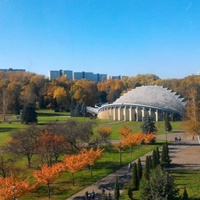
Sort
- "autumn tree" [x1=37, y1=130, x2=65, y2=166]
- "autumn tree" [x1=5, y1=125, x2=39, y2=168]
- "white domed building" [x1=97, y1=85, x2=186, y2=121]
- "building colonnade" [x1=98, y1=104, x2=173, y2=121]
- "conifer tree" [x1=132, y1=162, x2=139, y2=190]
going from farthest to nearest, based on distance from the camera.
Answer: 1. "white domed building" [x1=97, y1=85, x2=186, y2=121]
2. "building colonnade" [x1=98, y1=104, x2=173, y2=121]
3. "autumn tree" [x1=5, y1=125, x2=39, y2=168]
4. "autumn tree" [x1=37, y1=130, x2=65, y2=166]
5. "conifer tree" [x1=132, y1=162, x2=139, y2=190]

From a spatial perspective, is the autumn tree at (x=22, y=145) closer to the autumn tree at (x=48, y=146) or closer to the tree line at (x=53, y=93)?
the autumn tree at (x=48, y=146)

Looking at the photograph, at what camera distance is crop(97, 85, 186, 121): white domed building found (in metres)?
81.6

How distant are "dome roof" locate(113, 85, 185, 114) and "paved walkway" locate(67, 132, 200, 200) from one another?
85.5 ft

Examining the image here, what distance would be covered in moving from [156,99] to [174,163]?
161ft

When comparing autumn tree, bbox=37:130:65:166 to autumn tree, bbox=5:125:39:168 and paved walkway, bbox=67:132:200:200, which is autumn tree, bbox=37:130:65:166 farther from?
paved walkway, bbox=67:132:200:200

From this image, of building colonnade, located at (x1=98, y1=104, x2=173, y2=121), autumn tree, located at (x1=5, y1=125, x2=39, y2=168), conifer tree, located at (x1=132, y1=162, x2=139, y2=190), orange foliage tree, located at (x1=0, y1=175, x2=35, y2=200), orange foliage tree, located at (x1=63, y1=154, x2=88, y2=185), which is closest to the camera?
orange foliage tree, located at (x1=0, y1=175, x2=35, y2=200)

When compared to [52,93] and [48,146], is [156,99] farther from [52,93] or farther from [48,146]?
[48,146]

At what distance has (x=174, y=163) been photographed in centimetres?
3781

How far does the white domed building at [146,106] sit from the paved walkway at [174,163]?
23934 mm

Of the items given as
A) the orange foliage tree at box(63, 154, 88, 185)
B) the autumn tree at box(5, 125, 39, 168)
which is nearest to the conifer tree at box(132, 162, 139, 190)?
the orange foliage tree at box(63, 154, 88, 185)

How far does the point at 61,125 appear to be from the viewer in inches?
1693

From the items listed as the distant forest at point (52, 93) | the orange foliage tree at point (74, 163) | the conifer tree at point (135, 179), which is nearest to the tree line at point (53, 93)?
the distant forest at point (52, 93)

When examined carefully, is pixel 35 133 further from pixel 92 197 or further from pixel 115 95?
pixel 115 95

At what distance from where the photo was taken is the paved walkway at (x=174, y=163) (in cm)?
2905
